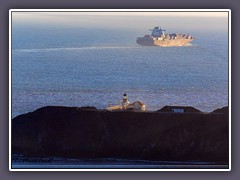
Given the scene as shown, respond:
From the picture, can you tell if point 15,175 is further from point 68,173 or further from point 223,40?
point 223,40

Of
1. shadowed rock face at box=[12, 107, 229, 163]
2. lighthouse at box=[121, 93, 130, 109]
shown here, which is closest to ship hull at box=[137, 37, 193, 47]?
lighthouse at box=[121, 93, 130, 109]

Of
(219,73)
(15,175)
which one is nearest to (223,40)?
(219,73)

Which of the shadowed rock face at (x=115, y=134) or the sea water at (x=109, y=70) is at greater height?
the sea water at (x=109, y=70)

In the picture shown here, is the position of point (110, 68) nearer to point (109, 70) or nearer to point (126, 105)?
point (109, 70)

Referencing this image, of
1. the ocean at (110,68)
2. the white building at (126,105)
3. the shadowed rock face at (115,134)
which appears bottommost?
the shadowed rock face at (115,134)

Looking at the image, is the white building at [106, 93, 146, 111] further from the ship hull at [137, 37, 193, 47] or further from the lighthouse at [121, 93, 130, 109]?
the ship hull at [137, 37, 193, 47]

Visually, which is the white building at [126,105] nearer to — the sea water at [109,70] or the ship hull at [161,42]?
the sea water at [109,70]

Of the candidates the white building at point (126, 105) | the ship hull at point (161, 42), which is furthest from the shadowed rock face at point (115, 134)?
the ship hull at point (161, 42)

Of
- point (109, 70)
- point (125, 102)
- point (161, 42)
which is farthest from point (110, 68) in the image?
point (161, 42)
